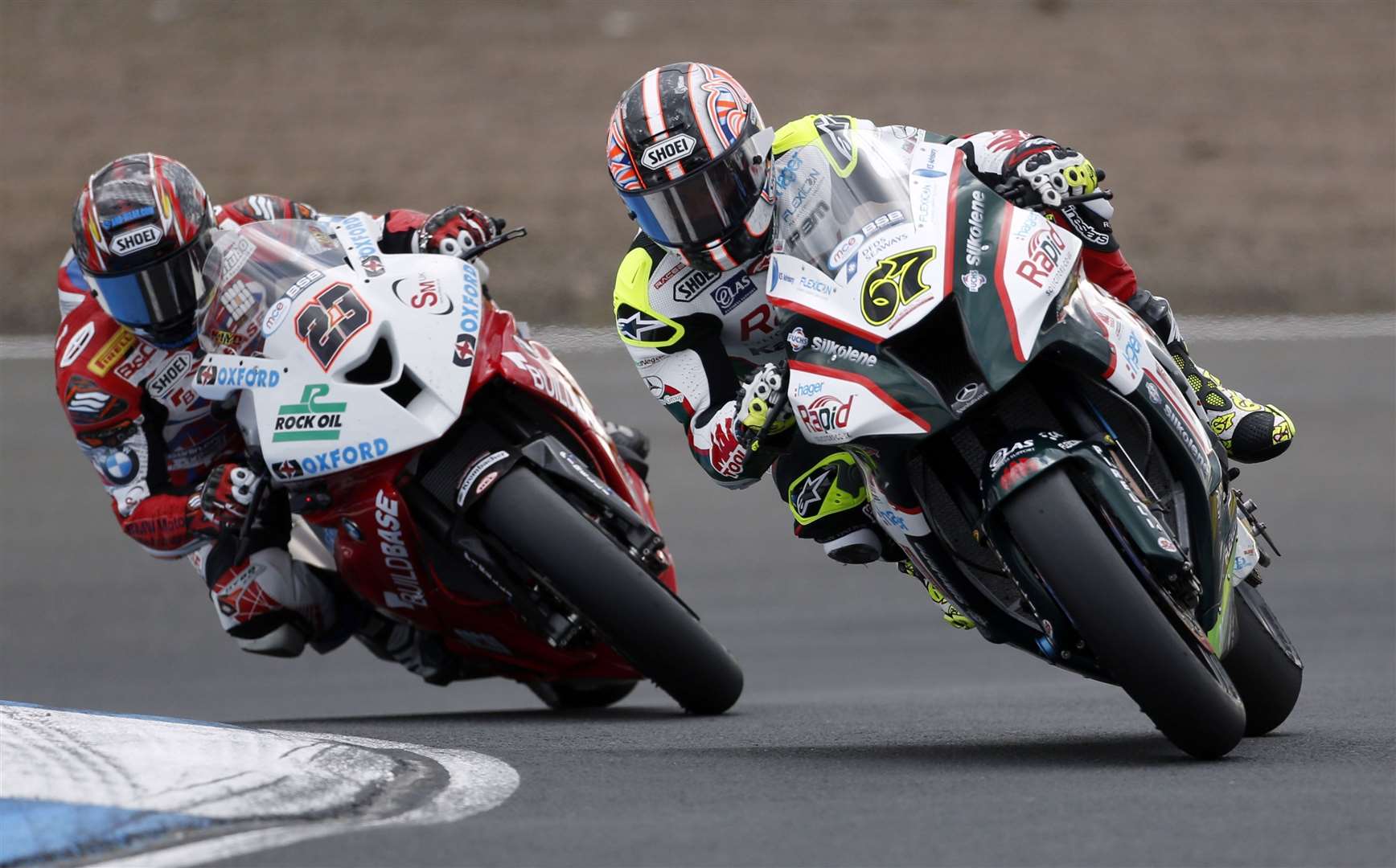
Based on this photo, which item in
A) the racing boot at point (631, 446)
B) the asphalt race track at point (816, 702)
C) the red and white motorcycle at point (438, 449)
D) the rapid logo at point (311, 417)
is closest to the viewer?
the asphalt race track at point (816, 702)

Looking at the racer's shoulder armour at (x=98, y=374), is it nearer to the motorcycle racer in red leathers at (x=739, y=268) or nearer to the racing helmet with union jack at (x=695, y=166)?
the motorcycle racer in red leathers at (x=739, y=268)

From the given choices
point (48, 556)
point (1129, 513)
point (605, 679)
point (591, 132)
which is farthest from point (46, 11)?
point (1129, 513)

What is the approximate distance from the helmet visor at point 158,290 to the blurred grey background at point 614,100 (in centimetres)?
885

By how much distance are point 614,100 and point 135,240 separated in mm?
15064

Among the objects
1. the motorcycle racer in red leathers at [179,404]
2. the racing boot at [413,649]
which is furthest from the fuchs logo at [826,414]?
the racing boot at [413,649]

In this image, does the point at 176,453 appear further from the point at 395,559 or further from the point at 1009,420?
the point at 1009,420

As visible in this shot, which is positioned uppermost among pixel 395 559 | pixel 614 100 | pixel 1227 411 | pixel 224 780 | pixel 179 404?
pixel 179 404

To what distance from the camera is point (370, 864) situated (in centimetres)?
338

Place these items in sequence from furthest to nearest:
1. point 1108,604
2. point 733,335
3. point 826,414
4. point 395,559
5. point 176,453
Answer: point 176,453, point 395,559, point 733,335, point 826,414, point 1108,604

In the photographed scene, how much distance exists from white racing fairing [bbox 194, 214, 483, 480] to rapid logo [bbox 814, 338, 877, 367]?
160 cm

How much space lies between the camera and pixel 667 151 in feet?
16.2

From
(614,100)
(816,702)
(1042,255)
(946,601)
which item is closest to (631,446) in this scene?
(816,702)

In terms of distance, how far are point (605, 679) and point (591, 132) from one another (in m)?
14.3

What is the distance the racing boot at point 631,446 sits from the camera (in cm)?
668
